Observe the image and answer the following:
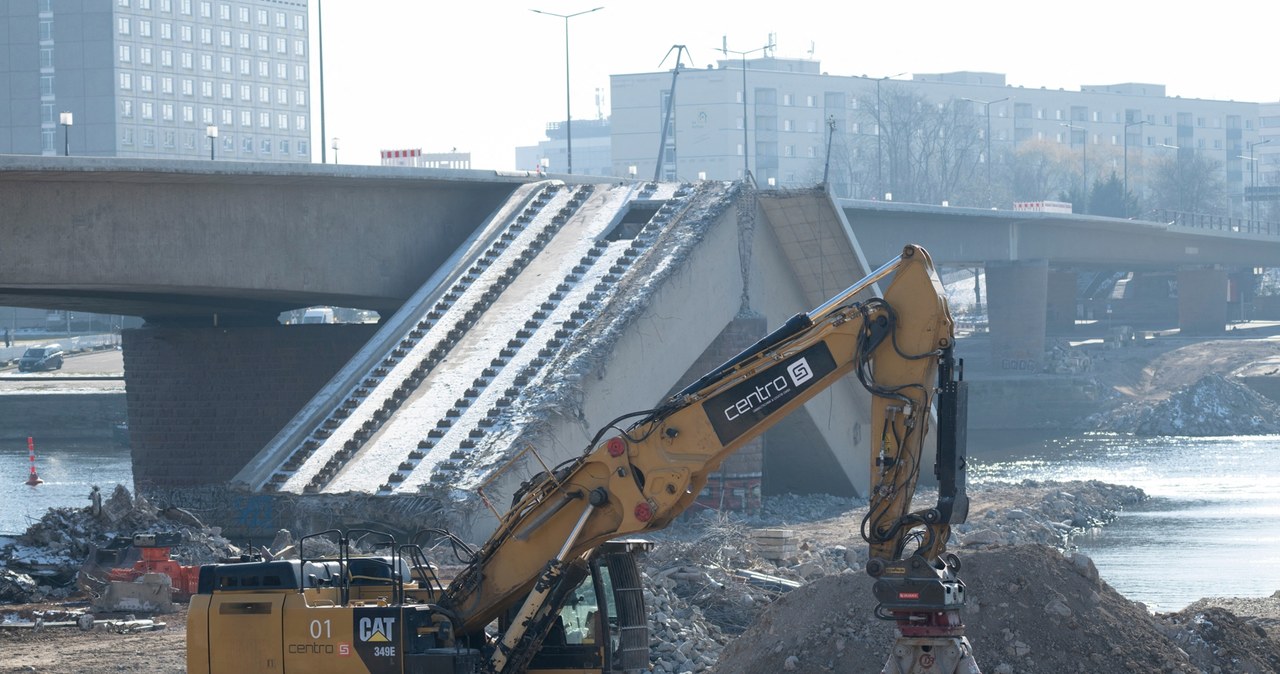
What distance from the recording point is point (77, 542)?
27391mm

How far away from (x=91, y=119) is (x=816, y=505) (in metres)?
100

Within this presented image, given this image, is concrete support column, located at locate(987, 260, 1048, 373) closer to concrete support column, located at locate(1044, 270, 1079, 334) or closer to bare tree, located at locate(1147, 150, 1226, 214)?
concrete support column, located at locate(1044, 270, 1079, 334)

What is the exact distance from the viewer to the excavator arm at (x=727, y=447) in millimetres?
13852

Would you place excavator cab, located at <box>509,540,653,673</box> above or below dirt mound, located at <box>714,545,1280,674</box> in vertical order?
above

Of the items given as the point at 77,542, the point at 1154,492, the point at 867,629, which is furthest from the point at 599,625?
the point at 1154,492

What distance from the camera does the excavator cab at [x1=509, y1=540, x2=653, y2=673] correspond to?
14078 millimetres

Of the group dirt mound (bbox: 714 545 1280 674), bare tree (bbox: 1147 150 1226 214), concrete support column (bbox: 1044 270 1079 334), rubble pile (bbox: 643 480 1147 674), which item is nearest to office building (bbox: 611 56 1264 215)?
bare tree (bbox: 1147 150 1226 214)

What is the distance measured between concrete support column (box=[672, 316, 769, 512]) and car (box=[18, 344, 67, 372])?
50411 millimetres

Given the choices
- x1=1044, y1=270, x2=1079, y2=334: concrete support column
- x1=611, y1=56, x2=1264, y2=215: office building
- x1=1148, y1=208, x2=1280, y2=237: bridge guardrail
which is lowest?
x1=1044, y1=270, x2=1079, y2=334: concrete support column

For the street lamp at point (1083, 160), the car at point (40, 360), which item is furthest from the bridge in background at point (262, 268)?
the street lamp at point (1083, 160)

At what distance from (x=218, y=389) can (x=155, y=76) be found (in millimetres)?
97845

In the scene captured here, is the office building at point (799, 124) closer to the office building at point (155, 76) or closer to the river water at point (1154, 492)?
the office building at point (155, 76)

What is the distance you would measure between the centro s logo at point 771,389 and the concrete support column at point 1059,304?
3092 inches

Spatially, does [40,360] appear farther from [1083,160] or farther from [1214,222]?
[1083,160]
